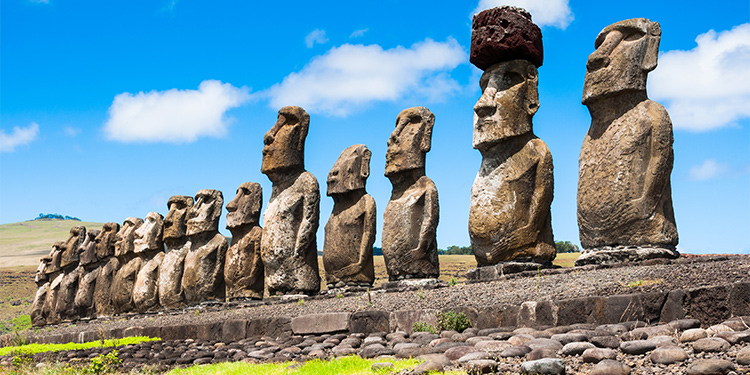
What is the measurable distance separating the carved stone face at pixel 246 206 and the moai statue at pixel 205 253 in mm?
1100

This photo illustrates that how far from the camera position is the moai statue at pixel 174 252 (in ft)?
59.6

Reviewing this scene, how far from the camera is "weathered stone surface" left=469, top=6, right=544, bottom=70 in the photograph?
11.8m

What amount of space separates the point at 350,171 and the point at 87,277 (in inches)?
510

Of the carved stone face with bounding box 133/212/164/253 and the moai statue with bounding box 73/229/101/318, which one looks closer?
the carved stone face with bounding box 133/212/164/253

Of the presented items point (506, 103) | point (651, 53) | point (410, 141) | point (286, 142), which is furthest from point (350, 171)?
point (651, 53)

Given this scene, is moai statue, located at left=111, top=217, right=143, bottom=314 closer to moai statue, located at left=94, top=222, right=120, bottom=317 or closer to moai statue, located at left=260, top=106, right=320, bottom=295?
moai statue, located at left=94, top=222, right=120, bottom=317

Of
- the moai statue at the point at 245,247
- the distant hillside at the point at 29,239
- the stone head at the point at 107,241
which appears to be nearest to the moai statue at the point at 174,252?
the moai statue at the point at 245,247

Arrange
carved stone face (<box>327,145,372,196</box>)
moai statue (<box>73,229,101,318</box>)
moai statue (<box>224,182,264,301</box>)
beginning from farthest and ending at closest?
1. moai statue (<box>73,229,101,318</box>)
2. moai statue (<box>224,182,264,301</box>)
3. carved stone face (<box>327,145,372,196</box>)

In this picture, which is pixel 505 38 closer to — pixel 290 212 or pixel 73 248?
pixel 290 212

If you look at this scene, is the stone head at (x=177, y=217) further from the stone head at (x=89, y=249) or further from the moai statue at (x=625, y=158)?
the moai statue at (x=625, y=158)

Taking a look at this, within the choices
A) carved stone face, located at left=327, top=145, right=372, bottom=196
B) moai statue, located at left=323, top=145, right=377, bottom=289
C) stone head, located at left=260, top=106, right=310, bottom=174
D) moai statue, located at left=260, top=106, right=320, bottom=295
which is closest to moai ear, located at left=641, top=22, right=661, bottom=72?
moai statue, located at left=323, top=145, right=377, bottom=289

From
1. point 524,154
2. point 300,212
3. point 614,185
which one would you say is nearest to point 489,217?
point 524,154

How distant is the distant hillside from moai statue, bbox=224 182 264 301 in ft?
223

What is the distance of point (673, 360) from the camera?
5.16m
